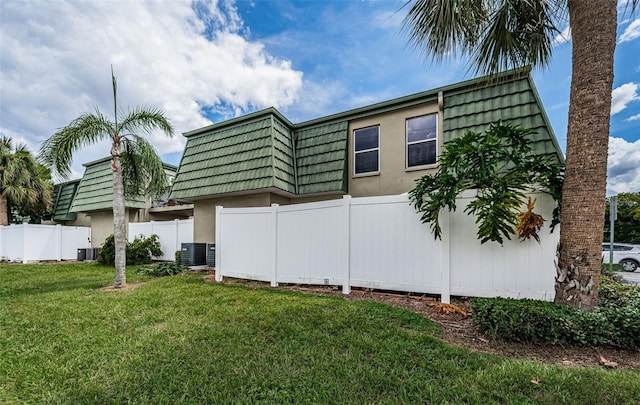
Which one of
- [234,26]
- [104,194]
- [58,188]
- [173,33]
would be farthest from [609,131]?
[58,188]

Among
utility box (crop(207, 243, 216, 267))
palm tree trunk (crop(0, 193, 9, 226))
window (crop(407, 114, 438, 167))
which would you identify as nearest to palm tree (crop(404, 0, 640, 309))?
window (crop(407, 114, 438, 167))

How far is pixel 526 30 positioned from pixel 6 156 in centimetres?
2252

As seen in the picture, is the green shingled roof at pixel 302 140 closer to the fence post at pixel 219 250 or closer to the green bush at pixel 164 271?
the fence post at pixel 219 250

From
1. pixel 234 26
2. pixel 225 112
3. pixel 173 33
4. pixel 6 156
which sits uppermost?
pixel 234 26

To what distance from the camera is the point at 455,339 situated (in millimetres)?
3461

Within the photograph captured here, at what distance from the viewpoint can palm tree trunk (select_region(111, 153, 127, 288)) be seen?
278 inches

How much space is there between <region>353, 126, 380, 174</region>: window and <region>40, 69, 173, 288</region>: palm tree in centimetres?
562

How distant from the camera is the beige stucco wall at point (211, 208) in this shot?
29.7ft

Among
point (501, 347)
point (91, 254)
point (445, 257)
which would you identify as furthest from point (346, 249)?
point (91, 254)

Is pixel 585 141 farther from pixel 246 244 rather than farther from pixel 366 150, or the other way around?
pixel 246 244

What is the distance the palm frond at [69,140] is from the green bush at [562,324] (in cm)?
958

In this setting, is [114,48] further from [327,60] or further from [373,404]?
[373,404]

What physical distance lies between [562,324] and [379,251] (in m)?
2.97

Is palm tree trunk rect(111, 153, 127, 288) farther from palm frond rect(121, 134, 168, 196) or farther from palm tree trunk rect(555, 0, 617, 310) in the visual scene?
palm tree trunk rect(555, 0, 617, 310)
